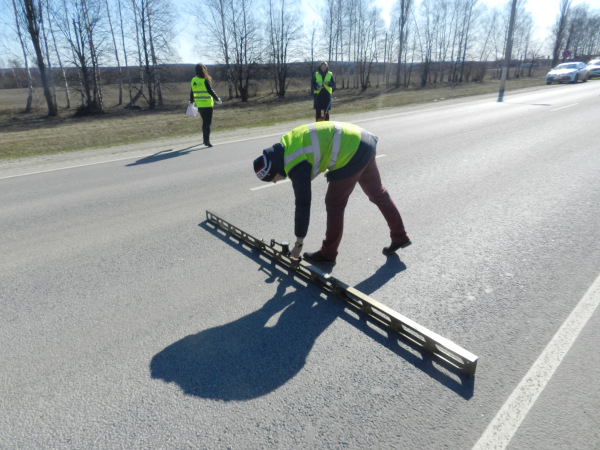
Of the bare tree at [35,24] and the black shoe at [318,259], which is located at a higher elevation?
the bare tree at [35,24]

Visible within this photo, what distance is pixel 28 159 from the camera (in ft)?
31.9

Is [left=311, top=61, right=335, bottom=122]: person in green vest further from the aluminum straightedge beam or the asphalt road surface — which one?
the aluminum straightedge beam

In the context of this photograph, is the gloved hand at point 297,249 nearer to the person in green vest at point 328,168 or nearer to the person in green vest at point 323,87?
the person in green vest at point 328,168

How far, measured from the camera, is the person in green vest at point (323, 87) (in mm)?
12000

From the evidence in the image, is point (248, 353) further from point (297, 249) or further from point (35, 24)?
point (35, 24)

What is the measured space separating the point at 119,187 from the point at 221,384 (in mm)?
5488

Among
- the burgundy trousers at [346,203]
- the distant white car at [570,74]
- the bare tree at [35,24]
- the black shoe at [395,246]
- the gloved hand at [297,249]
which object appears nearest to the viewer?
the gloved hand at [297,249]

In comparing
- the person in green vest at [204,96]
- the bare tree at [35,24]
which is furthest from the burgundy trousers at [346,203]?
the bare tree at [35,24]

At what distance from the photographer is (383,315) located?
3.00m

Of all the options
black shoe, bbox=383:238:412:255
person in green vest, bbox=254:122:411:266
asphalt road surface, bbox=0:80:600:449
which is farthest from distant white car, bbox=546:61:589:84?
person in green vest, bbox=254:122:411:266

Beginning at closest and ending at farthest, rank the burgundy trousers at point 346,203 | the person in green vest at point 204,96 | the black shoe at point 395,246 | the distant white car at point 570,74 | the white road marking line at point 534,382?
the white road marking line at point 534,382, the burgundy trousers at point 346,203, the black shoe at point 395,246, the person in green vest at point 204,96, the distant white car at point 570,74

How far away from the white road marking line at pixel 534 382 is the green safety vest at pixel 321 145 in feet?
6.97

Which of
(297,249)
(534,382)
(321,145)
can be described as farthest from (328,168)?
(534,382)

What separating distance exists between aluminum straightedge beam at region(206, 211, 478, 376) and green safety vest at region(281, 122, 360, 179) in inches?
38.0
